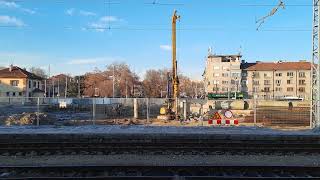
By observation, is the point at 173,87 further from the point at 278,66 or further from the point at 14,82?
the point at 278,66

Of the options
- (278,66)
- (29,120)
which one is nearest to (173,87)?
(29,120)

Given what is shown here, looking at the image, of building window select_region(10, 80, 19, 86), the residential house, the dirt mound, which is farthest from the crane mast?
building window select_region(10, 80, 19, 86)

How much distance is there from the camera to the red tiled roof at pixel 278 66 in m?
155

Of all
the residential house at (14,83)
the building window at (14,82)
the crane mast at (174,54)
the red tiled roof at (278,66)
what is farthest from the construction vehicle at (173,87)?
the red tiled roof at (278,66)

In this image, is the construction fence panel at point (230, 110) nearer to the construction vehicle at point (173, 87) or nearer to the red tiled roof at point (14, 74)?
the construction vehicle at point (173, 87)

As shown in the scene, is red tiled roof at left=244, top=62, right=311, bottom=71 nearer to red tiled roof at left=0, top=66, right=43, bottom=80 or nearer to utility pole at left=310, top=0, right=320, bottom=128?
red tiled roof at left=0, top=66, right=43, bottom=80

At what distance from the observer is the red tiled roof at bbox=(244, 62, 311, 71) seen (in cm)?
15538
